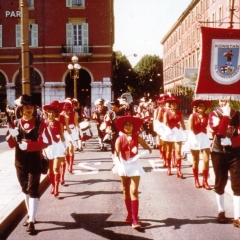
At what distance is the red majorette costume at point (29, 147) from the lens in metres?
7.17

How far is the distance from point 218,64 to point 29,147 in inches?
128

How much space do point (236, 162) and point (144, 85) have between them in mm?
90734

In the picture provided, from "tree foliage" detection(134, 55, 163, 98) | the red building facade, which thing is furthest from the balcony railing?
"tree foliage" detection(134, 55, 163, 98)

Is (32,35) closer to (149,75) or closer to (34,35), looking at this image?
(34,35)

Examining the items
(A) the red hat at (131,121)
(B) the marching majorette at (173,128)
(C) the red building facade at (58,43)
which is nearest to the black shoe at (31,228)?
(A) the red hat at (131,121)

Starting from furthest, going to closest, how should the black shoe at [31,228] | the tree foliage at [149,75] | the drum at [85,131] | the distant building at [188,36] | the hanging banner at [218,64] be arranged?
the tree foliage at [149,75]
the distant building at [188,36]
the drum at [85,131]
the hanging banner at [218,64]
the black shoe at [31,228]

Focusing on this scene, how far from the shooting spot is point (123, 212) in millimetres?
8242

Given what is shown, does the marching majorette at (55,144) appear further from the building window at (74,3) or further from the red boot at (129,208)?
the building window at (74,3)

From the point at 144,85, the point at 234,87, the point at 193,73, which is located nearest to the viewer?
the point at 234,87

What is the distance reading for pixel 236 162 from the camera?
729cm

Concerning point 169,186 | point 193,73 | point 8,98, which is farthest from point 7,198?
point 8,98

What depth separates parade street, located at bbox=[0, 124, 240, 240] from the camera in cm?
691

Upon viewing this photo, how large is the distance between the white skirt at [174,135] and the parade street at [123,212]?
0.91 m

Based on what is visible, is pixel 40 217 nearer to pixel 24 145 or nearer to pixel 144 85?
pixel 24 145
